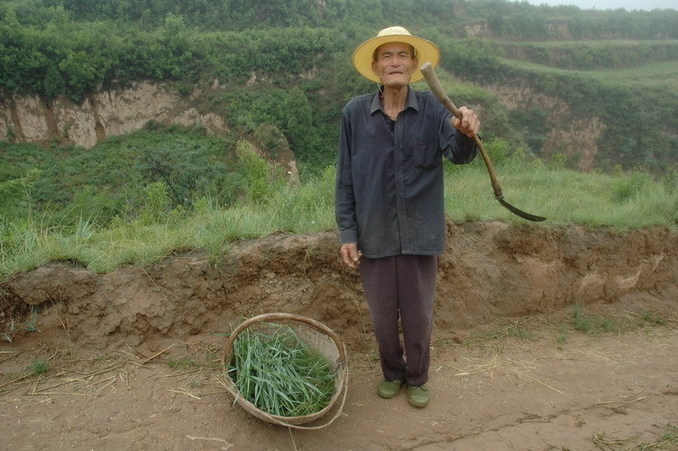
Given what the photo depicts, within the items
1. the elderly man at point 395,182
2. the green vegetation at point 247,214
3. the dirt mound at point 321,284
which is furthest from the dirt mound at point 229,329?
the elderly man at point 395,182

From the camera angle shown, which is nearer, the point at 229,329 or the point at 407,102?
the point at 407,102

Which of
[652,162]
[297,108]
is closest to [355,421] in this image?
[297,108]

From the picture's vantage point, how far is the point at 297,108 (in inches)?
1264

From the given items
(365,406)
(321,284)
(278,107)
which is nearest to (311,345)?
(365,406)

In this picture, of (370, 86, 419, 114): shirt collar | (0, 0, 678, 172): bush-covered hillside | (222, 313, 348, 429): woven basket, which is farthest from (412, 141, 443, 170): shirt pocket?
(0, 0, 678, 172): bush-covered hillside

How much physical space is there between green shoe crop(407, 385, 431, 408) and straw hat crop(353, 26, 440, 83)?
1661mm

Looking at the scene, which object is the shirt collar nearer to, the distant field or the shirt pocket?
the shirt pocket

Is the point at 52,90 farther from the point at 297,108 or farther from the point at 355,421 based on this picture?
the point at 355,421

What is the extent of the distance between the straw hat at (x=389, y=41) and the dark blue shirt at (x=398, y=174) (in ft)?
0.58

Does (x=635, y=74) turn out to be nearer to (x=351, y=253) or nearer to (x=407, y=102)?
(x=407, y=102)

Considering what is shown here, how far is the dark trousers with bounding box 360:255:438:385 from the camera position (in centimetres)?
249

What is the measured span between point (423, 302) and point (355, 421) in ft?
2.42

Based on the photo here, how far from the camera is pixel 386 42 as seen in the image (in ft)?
7.65

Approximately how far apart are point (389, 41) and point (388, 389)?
6.03 feet
